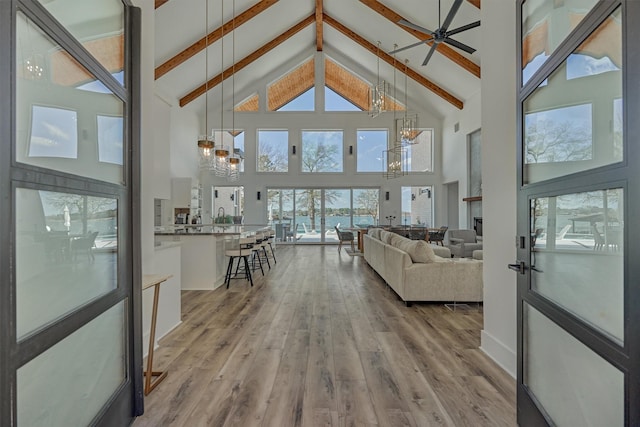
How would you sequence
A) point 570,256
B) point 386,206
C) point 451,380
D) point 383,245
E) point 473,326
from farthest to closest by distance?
point 386,206
point 383,245
point 473,326
point 451,380
point 570,256

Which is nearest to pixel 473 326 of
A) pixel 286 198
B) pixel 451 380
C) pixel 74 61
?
pixel 451 380

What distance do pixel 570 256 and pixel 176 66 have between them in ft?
27.5

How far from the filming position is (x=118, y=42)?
1697 mm

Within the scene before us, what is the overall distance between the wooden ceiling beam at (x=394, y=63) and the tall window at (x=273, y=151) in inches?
147

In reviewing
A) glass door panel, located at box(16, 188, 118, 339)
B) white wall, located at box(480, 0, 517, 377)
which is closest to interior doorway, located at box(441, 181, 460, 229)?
white wall, located at box(480, 0, 517, 377)

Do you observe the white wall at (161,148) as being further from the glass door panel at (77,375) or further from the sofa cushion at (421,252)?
the glass door panel at (77,375)

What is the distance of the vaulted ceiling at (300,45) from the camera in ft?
21.7

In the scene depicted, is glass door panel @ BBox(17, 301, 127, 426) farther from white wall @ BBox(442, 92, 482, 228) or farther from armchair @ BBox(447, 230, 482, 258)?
white wall @ BBox(442, 92, 482, 228)

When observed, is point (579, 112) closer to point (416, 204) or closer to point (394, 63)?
point (394, 63)

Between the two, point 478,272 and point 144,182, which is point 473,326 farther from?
point 144,182

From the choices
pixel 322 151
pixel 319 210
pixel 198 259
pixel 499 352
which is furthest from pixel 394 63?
pixel 499 352

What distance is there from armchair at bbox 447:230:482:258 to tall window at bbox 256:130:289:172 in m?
6.12

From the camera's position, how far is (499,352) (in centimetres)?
246

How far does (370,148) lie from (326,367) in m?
9.75
